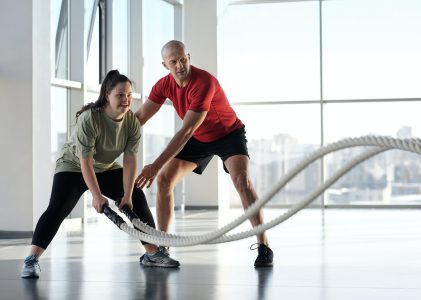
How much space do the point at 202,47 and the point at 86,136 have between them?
770cm

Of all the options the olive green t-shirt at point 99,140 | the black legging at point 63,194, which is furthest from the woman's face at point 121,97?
the black legging at point 63,194

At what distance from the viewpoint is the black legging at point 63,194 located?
3.82m

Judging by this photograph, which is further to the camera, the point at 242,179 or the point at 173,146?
the point at 242,179

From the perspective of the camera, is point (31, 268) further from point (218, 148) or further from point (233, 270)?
point (218, 148)

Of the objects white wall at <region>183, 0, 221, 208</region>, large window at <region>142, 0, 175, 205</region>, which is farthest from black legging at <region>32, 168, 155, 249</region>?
white wall at <region>183, 0, 221, 208</region>

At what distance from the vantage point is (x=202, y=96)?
4.02 m

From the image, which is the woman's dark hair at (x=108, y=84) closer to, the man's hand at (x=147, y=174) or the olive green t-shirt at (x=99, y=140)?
Result: the olive green t-shirt at (x=99, y=140)

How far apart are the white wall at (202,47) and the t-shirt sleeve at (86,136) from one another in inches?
297

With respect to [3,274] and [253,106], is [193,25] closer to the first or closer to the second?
[253,106]

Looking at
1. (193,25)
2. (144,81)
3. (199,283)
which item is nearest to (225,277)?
(199,283)

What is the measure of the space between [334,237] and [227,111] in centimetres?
223

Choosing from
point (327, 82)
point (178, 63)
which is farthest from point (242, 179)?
point (327, 82)

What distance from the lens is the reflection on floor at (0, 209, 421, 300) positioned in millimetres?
3338

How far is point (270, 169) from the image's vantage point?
39.2ft
